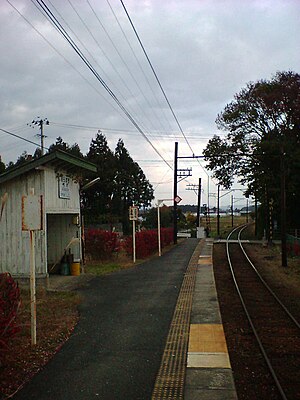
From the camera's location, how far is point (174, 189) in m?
33.5

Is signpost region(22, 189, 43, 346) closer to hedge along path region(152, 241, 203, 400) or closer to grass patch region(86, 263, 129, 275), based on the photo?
hedge along path region(152, 241, 203, 400)

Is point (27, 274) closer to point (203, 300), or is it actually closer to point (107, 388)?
point (203, 300)

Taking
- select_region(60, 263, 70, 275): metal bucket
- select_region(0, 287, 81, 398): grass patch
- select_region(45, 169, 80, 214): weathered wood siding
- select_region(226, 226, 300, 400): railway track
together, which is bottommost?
select_region(226, 226, 300, 400): railway track

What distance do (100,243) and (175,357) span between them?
13.5 m

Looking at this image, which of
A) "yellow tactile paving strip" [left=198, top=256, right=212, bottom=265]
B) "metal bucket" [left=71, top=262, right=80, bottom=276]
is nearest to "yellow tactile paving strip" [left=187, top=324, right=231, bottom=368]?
"metal bucket" [left=71, top=262, right=80, bottom=276]

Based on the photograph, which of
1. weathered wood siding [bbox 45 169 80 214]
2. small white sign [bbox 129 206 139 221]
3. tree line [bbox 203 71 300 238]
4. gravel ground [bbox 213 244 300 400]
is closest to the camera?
gravel ground [bbox 213 244 300 400]

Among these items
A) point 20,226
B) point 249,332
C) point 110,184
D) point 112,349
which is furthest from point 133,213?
point 110,184

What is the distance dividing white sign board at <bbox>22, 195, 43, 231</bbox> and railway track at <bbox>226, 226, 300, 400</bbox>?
3.97 meters

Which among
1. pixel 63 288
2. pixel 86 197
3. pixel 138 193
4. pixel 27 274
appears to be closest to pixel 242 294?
pixel 63 288

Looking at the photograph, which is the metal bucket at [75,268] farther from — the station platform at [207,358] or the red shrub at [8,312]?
the red shrub at [8,312]

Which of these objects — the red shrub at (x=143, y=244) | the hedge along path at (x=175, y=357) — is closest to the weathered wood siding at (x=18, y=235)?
the hedge along path at (x=175, y=357)

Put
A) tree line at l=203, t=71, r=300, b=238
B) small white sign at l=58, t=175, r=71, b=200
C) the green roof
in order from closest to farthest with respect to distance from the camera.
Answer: the green roof
small white sign at l=58, t=175, r=71, b=200
tree line at l=203, t=71, r=300, b=238

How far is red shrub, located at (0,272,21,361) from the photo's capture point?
5227 millimetres

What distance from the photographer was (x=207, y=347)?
7148 mm
